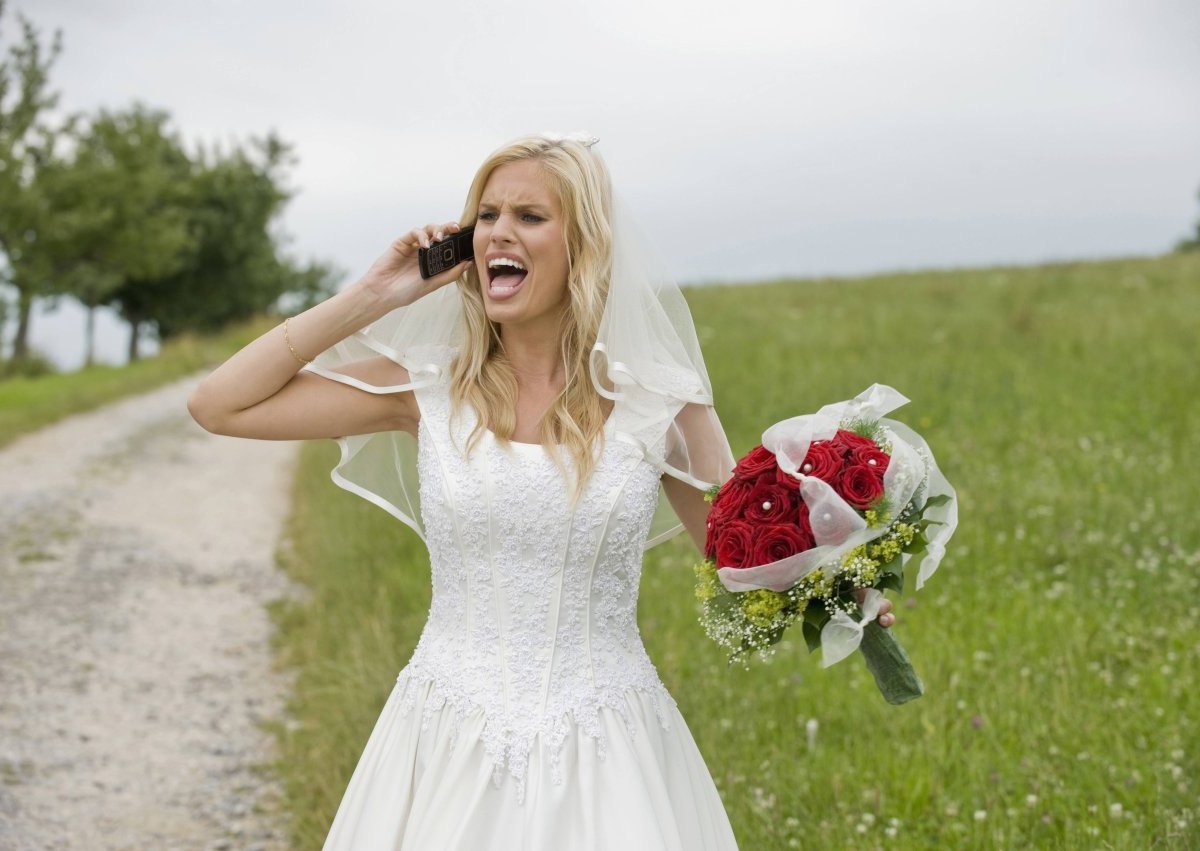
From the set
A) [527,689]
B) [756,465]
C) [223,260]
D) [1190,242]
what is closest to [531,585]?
[527,689]

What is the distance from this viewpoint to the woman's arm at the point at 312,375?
3467 millimetres

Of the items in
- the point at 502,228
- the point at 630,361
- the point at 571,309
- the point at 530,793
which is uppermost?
the point at 502,228

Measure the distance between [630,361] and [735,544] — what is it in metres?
0.74

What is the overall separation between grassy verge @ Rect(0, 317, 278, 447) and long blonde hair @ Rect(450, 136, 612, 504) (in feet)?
46.1

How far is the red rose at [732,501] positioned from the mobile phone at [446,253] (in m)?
1.01

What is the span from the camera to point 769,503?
2.97m

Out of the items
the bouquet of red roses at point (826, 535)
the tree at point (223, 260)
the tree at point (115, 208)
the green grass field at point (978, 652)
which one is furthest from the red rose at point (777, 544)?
the tree at point (223, 260)

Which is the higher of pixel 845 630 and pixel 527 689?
pixel 845 630

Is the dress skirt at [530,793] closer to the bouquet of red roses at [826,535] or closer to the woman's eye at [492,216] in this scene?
the bouquet of red roses at [826,535]

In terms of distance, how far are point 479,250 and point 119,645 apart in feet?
20.2

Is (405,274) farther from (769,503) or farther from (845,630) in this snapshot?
(845,630)

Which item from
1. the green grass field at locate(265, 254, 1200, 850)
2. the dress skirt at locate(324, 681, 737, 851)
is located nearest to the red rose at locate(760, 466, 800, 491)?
the dress skirt at locate(324, 681, 737, 851)

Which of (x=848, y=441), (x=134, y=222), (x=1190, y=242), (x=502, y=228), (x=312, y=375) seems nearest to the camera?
(x=848, y=441)

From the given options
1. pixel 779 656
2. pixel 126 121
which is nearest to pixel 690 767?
pixel 779 656
